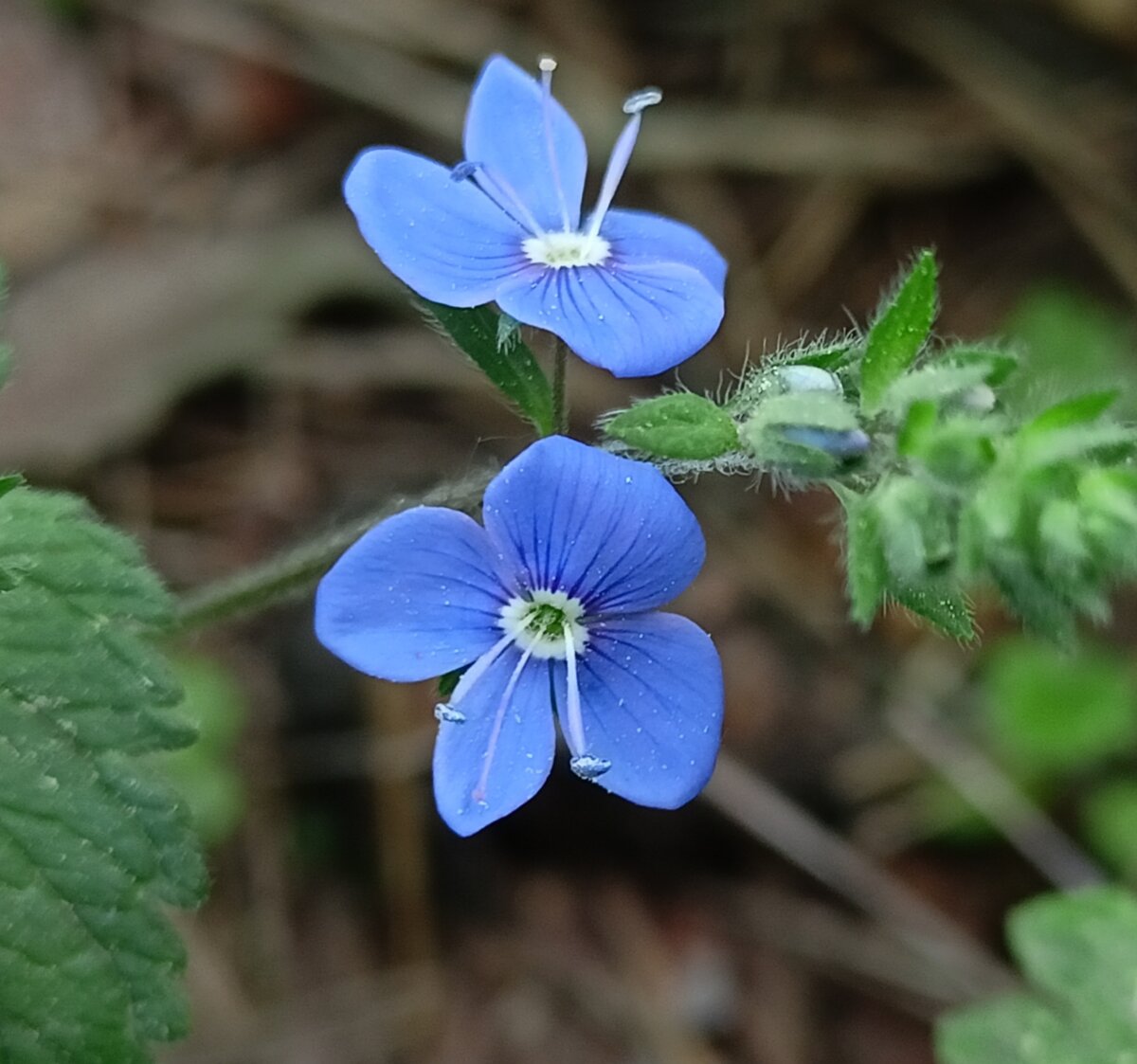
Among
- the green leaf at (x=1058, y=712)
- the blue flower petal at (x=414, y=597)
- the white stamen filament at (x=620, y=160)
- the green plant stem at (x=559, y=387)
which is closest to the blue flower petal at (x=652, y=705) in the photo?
the blue flower petal at (x=414, y=597)

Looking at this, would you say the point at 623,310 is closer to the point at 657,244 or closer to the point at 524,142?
the point at 657,244

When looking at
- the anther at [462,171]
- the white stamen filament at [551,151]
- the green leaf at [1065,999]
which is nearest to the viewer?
the anther at [462,171]

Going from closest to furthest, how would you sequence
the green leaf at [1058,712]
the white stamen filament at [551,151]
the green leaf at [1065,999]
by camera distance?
the white stamen filament at [551,151], the green leaf at [1065,999], the green leaf at [1058,712]

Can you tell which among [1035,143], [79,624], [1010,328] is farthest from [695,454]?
[1035,143]

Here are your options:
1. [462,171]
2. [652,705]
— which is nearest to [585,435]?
[462,171]

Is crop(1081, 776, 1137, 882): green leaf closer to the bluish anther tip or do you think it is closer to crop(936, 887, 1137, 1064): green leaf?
crop(936, 887, 1137, 1064): green leaf

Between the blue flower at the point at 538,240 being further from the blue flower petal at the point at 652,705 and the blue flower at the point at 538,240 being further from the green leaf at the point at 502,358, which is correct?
the blue flower petal at the point at 652,705

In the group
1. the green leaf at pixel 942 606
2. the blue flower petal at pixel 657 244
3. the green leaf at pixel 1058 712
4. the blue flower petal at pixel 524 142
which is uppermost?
the blue flower petal at pixel 524 142
